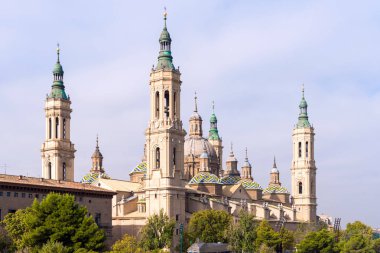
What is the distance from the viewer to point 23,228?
7625 centimetres

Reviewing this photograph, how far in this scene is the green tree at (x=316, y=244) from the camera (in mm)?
109625

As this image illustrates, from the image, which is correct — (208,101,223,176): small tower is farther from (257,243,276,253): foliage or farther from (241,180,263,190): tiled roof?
(257,243,276,253): foliage

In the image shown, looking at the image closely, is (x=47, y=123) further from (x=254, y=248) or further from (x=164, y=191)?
(x=254, y=248)

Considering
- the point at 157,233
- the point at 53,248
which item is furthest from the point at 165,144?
the point at 53,248

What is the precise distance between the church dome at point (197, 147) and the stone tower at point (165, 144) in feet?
119

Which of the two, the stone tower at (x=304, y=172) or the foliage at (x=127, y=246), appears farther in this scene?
the stone tower at (x=304, y=172)

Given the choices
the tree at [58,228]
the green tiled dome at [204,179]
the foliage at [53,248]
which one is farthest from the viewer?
the green tiled dome at [204,179]

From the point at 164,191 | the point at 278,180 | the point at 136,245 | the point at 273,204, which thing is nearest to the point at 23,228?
the point at 136,245

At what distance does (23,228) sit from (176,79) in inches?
1595

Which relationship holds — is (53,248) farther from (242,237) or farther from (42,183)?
(242,237)

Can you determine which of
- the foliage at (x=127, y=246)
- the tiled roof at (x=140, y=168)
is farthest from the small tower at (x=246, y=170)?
the foliage at (x=127, y=246)

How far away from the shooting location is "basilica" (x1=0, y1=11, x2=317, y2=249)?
4067 inches

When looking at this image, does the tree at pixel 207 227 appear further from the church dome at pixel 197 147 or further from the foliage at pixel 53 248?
the church dome at pixel 197 147

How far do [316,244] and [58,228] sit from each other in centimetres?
5099
